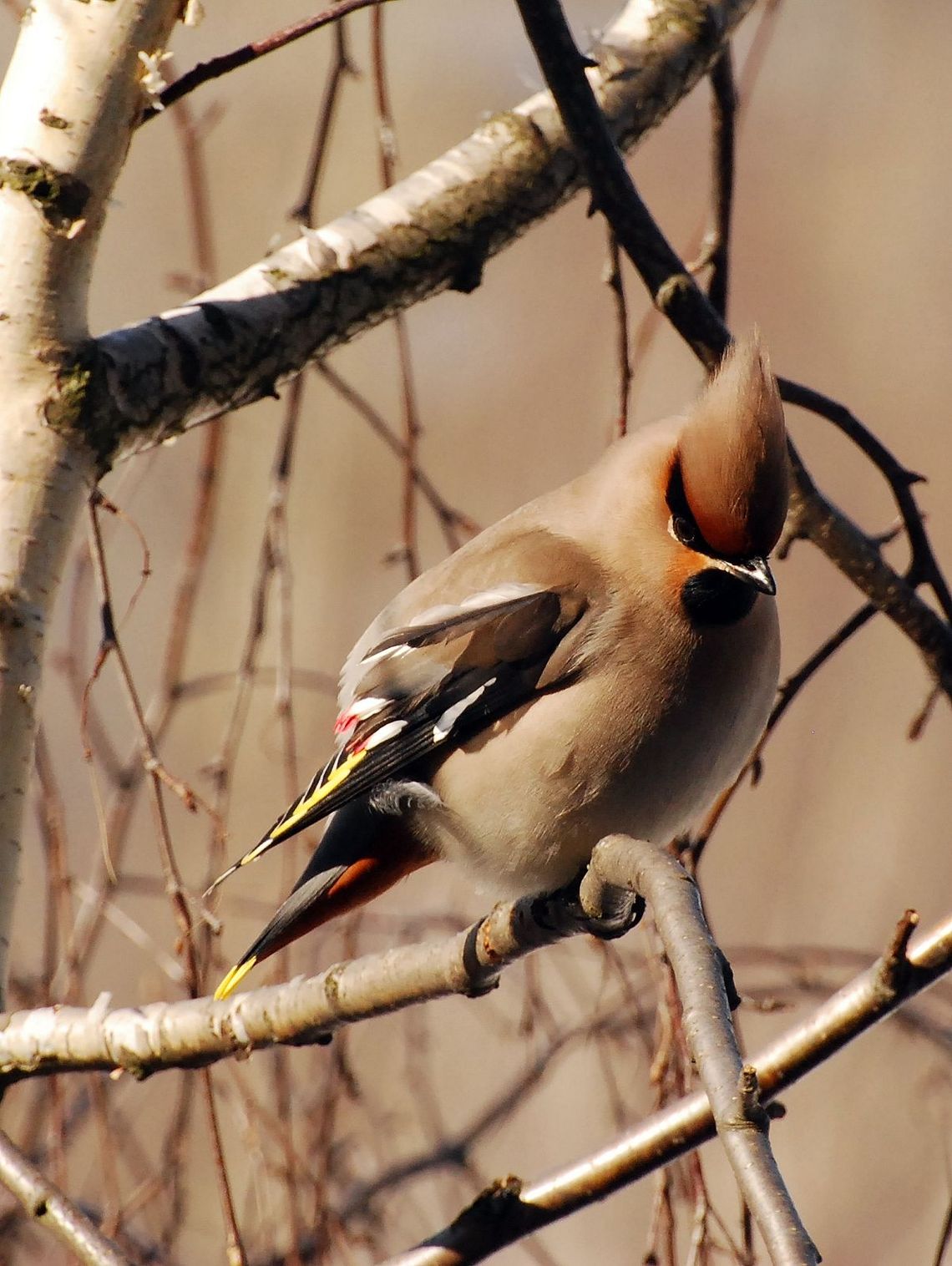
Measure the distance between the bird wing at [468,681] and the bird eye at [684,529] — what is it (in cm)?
16

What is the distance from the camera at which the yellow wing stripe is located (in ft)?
7.11

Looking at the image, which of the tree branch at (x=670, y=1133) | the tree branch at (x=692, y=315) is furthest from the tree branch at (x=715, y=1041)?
the tree branch at (x=692, y=315)

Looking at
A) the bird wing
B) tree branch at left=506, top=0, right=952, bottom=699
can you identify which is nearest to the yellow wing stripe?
the bird wing

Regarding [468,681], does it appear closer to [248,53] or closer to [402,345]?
[402,345]

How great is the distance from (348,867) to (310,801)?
142 millimetres

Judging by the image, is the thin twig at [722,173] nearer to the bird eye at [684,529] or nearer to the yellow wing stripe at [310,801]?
the bird eye at [684,529]

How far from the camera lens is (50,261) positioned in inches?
82.5

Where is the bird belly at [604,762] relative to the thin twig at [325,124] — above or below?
below

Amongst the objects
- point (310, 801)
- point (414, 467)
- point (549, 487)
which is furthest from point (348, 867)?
point (549, 487)

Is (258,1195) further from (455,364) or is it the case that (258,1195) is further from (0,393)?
(455,364)

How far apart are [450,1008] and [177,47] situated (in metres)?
3.56

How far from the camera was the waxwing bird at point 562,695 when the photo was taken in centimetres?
220

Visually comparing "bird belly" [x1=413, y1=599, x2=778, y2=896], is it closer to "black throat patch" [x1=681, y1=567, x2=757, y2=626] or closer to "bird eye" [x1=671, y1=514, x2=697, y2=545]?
"black throat patch" [x1=681, y1=567, x2=757, y2=626]

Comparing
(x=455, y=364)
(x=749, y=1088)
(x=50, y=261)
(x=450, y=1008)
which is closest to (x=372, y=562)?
(x=455, y=364)
